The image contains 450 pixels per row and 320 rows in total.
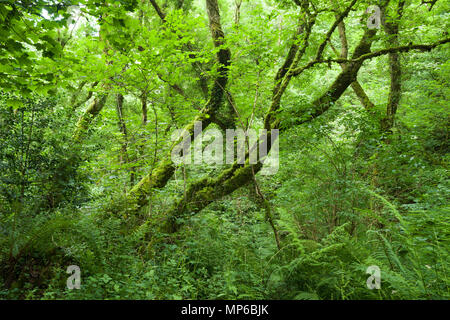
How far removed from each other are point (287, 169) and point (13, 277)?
5.71 meters

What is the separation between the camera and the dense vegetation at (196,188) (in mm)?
2736

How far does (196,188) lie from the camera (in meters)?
5.89

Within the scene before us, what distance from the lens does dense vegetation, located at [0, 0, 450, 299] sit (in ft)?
8.98

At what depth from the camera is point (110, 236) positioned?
3.59 metres

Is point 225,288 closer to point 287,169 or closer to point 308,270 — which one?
point 308,270

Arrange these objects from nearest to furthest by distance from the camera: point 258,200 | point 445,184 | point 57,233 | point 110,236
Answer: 1. point 57,233
2. point 110,236
3. point 445,184
4. point 258,200

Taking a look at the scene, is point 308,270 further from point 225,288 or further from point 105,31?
point 105,31

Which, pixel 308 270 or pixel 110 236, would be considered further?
pixel 110 236

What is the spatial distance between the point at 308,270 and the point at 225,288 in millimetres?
999
